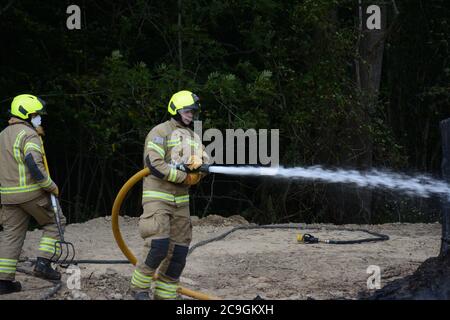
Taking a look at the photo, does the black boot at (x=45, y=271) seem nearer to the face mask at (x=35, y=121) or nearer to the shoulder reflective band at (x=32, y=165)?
the shoulder reflective band at (x=32, y=165)

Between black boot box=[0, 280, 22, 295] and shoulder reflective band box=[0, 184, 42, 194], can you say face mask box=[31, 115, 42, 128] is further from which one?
black boot box=[0, 280, 22, 295]

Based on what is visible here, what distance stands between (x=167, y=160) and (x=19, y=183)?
1.59 m

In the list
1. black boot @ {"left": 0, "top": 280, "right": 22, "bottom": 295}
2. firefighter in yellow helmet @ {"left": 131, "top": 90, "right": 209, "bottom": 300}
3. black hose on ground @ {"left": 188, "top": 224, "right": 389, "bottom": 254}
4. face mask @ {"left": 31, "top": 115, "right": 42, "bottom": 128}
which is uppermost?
face mask @ {"left": 31, "top": 115, "right": 42, "bottom": 128}

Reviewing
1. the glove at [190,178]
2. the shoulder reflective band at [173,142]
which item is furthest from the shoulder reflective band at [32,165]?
the glove at [190,178]

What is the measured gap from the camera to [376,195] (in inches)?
604

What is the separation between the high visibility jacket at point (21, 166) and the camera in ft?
24.1

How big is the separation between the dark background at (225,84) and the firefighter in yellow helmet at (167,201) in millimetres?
6005

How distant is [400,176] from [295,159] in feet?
7.20

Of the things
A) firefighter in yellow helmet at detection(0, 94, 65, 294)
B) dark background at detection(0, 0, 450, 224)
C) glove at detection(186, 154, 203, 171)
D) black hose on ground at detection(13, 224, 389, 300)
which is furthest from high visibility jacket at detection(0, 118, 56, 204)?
dark background at detection(0, 0, 450, 224)

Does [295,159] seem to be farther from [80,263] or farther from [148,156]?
[148,156]

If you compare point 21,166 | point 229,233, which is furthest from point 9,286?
point 229,233

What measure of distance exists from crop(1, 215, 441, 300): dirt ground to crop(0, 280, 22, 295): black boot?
0.09 meters

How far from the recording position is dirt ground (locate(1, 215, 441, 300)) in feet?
24.8
